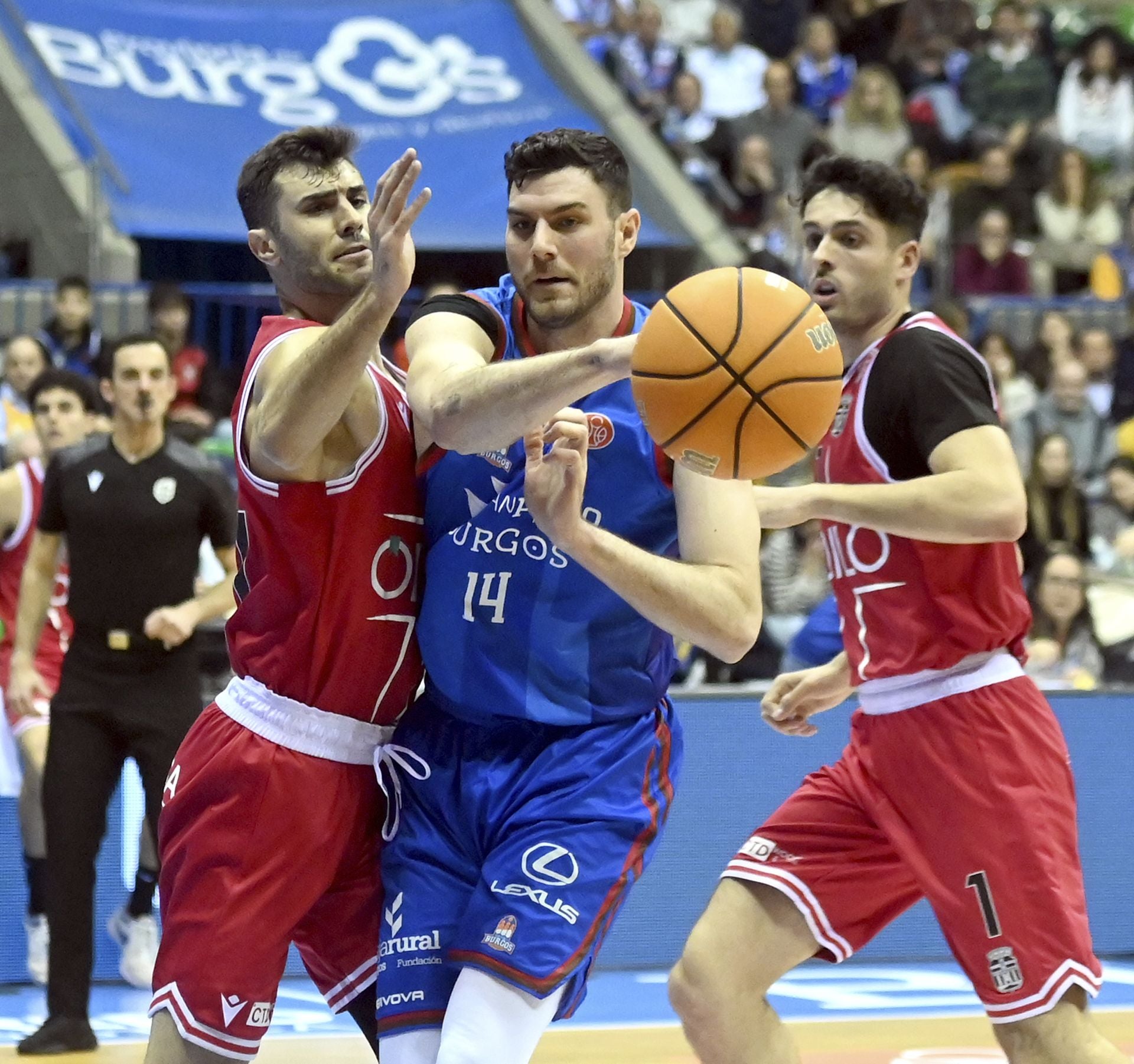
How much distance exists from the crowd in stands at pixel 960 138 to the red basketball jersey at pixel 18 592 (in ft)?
17.0

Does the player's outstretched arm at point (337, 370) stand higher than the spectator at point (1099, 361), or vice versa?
the player's outstretched arm at point (337, 370)

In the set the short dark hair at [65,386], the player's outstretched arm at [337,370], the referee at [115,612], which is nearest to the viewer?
the player's outstretched arm at [337,370]

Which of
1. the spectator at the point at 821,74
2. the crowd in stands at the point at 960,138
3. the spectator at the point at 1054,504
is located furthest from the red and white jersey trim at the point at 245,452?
the spectator at the point at 821,74

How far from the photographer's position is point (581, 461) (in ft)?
10.9

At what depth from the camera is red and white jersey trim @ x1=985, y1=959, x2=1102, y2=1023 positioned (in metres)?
4.14

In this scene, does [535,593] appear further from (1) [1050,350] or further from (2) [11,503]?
(1) [1050,350]

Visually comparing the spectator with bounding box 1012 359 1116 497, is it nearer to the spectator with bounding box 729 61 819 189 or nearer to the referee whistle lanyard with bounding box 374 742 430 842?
the spectator with bounding box 729 61 819 189

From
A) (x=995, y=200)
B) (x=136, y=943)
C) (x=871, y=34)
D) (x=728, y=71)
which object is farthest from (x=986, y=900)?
(x=871, y=34)

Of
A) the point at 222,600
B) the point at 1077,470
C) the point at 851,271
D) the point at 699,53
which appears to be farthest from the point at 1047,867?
the point at 699,53

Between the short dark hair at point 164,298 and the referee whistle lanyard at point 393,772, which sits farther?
the short dark hair at point 164,298

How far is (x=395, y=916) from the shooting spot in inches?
146

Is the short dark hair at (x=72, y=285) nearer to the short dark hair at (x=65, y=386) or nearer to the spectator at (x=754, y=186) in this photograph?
the short dark hair at (x=65, y=386)

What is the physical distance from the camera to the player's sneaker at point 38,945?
6.98m

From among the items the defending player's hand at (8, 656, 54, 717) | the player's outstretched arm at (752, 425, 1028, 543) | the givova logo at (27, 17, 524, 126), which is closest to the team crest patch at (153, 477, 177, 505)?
the defending player's hand at (8, 656, 54, 717)
